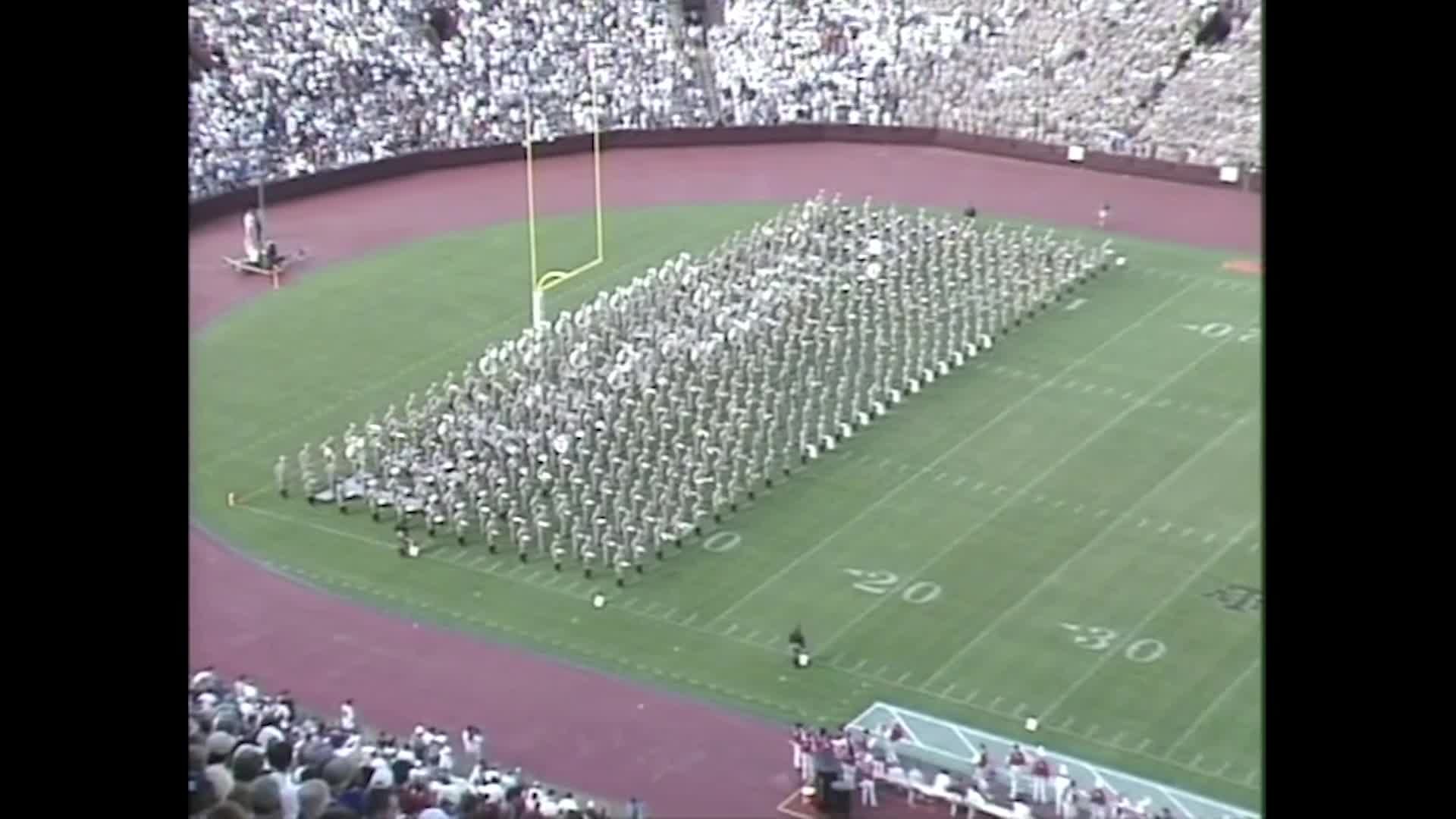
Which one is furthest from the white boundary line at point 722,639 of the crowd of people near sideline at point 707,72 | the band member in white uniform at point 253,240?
the crowd of people near sideline at point 707,72

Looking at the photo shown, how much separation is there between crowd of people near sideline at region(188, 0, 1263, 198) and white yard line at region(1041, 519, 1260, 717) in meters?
10.4

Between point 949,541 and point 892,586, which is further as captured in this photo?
point 949,541

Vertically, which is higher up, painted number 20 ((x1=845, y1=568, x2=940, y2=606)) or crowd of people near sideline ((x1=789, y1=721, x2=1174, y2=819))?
painted number 20 ((x1=845, y1=568, x2=940, y2=606))

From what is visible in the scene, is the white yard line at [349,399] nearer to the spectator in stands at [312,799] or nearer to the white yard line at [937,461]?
the white yard line at [937,461]

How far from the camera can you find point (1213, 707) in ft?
41.8

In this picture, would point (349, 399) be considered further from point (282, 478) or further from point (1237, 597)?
point (1237, 597)

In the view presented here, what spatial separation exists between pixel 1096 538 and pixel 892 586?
161cm

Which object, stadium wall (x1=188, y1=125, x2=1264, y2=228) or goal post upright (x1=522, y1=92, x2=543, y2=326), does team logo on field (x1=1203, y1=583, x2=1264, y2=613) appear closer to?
goal post upright (x1=522, y1=92, x2=543, y2=326)

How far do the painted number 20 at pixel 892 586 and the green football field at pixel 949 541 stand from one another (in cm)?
2

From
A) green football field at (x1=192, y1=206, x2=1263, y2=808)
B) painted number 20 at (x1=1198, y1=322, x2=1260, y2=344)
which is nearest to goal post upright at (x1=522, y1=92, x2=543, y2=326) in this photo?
green football field at (x1=192, y1=206, x2=1263, y2=808)

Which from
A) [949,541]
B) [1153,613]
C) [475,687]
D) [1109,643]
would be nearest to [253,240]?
[949,541]

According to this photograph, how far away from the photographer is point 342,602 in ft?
47.5

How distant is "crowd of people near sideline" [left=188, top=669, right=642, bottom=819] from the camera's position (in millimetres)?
8961
